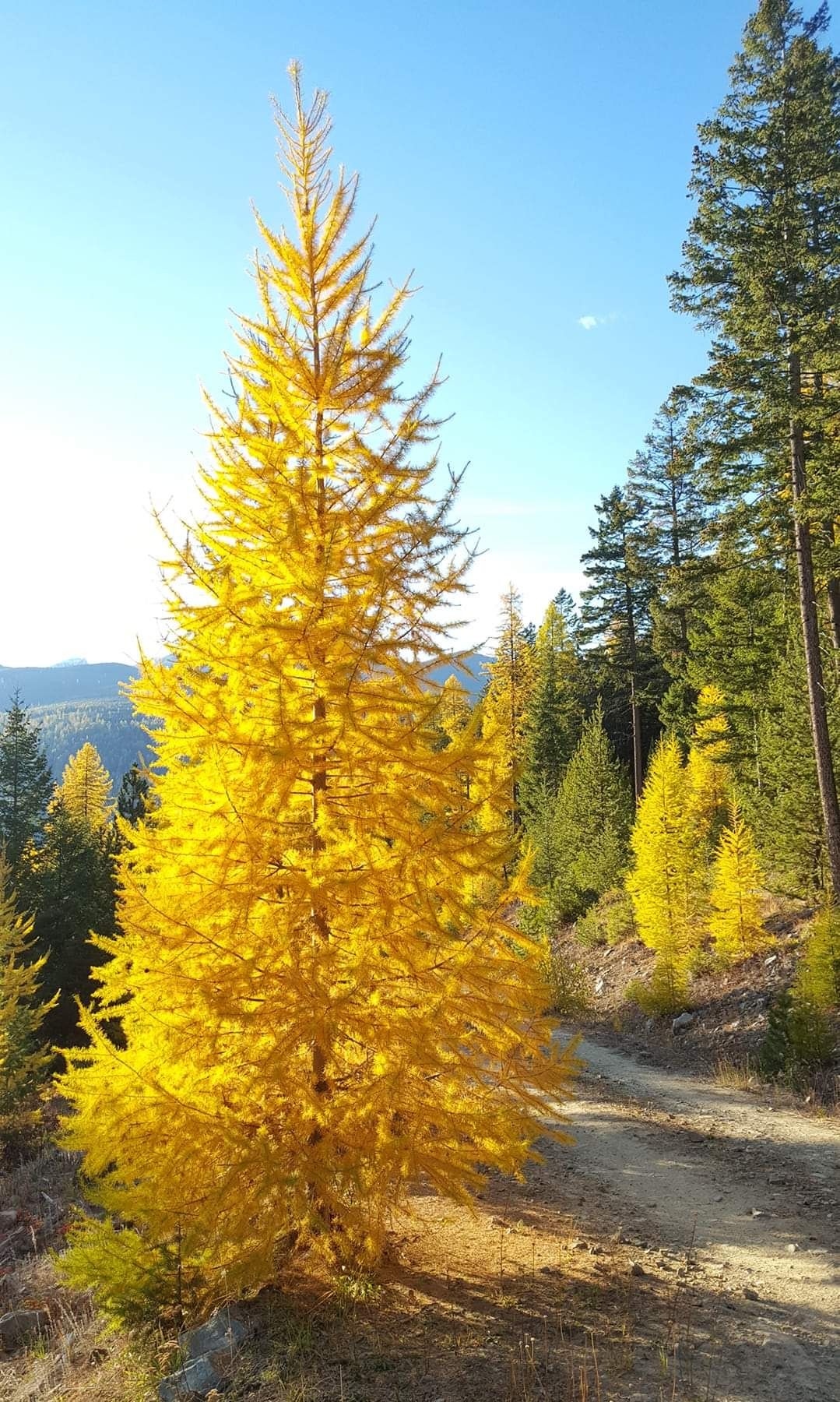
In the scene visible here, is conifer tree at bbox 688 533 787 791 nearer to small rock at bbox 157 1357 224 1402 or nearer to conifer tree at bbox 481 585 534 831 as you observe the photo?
conifer tree at bbox 481 585 534 831

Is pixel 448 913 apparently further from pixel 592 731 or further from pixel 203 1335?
pixel 592 731

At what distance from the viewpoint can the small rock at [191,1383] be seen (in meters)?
4.47

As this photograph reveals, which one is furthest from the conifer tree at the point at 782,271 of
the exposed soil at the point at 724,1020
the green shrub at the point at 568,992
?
the green shrub at the point at 568,992

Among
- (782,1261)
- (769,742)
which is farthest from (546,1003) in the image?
(769,742)

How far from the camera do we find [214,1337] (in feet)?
16.1

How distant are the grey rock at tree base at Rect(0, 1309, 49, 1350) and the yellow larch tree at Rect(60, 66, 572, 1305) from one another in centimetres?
283

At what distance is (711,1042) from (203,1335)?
41.0 ft

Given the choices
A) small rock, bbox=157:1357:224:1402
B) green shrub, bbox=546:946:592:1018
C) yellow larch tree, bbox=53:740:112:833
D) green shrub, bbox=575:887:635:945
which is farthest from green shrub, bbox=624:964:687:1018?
yellow larch tree, bbox=53:740:112:833

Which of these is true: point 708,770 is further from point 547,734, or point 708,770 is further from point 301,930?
point 301,930

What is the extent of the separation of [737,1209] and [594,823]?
22.5 meters

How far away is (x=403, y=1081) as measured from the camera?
518 centimetres

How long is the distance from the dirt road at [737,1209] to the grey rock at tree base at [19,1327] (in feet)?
18.5

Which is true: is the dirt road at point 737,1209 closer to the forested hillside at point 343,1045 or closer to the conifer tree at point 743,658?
the forested hillside at point 343,1045

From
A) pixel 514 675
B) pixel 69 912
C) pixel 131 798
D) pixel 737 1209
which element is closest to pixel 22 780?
pixel 69 912
